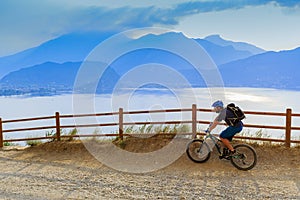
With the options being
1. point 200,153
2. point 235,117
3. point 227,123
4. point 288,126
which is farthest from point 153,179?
point 288,126

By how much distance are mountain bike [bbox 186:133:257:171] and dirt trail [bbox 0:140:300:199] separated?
16 cm

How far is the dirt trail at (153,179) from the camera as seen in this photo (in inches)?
203

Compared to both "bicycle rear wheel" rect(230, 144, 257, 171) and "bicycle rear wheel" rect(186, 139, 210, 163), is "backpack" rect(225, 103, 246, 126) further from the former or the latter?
"bicycle rear wheel" rect(186, 139, 210, 163)

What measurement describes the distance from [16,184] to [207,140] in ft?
15.5

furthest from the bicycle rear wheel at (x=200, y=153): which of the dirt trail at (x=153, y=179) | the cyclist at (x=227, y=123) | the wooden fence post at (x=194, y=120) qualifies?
the wooden fence post at (x=194, y=120)

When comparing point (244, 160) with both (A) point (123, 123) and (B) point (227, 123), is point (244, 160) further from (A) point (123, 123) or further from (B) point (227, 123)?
(A) point (123, 123)

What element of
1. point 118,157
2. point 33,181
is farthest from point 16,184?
point 118,157

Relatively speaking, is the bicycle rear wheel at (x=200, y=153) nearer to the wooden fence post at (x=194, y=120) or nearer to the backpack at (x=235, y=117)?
the backpack at (x=235, y=117)

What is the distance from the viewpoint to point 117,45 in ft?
29.2

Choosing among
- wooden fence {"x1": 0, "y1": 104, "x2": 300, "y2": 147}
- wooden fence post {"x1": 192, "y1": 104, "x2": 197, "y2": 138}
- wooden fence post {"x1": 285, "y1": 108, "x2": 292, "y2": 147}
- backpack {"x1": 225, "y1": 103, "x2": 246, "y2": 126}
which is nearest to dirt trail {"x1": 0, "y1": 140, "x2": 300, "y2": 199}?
wooden fence post {"x1": 285, "y1": 108, "x2": 292, "y2": 147}

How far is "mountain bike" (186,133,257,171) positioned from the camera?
6.64 meters

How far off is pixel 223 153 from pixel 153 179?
6.20ft

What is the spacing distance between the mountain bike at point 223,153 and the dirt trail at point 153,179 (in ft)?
0.53

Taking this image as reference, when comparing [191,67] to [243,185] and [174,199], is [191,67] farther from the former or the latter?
[174,199]
